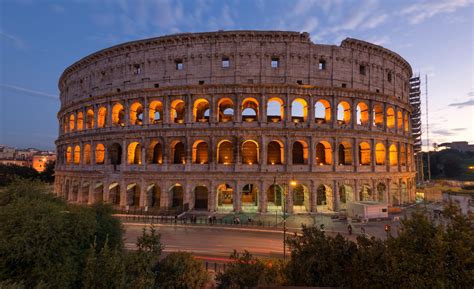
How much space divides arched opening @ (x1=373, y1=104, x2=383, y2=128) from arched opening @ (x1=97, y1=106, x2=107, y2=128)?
1520 inches

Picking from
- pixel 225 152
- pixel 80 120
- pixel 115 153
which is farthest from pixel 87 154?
pixel 225 152

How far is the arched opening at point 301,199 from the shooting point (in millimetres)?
29134

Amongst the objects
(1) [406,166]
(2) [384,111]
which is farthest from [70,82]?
(1) [406,166]

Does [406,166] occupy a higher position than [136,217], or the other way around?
[406,166]

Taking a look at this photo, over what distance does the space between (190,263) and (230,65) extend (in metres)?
24.6

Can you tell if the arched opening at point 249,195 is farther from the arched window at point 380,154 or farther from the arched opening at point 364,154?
the arched window at point 380,154

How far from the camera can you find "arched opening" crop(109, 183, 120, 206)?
32250 millimetres

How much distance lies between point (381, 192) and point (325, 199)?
8277mm

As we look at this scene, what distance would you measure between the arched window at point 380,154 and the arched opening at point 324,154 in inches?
295

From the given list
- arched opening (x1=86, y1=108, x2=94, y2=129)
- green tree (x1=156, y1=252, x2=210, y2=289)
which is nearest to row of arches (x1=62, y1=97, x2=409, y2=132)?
arched opening (x1=86, y1=108, x2=94, y2=129)

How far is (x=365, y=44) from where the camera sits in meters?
32.4

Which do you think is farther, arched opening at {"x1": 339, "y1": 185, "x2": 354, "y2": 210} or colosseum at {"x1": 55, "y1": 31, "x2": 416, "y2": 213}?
arched opening at {"x1": 339, "y1": 185, "x2": 354, "y2": 210}

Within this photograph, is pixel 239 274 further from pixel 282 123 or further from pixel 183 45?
pixel 183 45

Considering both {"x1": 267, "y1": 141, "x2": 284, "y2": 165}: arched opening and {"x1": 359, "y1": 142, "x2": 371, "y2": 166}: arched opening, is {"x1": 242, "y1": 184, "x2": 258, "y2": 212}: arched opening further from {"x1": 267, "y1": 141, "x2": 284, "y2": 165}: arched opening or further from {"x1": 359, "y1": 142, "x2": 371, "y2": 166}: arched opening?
{"x1": 359, "y1": 142, "x2": 371, "y2": 166}: arched opening
